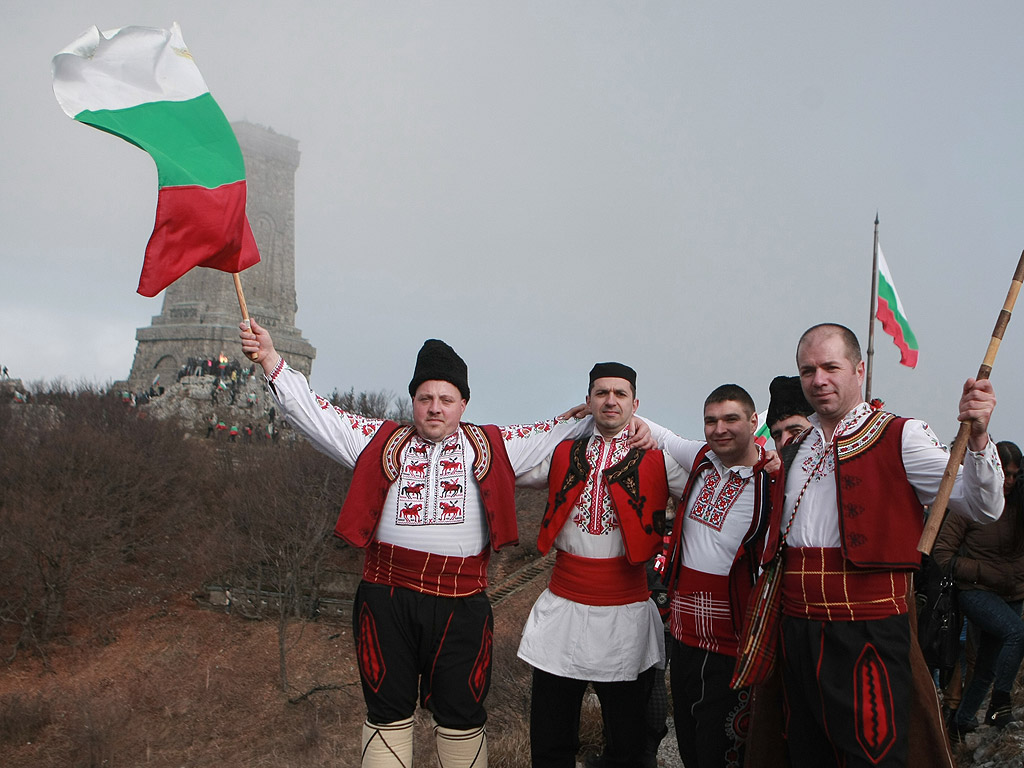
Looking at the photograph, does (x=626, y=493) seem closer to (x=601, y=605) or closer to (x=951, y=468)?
(x=601, y=605)

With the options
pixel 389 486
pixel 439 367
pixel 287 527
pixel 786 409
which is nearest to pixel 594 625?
pixel 389 486

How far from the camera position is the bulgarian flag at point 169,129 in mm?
4336

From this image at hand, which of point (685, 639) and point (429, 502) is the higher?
point (429, 502)

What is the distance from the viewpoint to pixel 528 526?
26.6 m

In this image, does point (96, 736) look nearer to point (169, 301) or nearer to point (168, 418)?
point (168, 418)

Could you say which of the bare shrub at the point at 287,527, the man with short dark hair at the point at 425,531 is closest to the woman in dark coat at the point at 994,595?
the man with short dark hair at the point at 425,531

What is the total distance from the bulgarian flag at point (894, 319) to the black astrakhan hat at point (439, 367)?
6714mm

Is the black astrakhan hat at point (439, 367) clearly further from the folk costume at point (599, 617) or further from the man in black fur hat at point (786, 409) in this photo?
the man in black fur hat at point (786, 409)

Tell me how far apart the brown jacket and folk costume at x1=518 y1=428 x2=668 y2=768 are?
219cm

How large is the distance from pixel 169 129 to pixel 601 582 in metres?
3.17

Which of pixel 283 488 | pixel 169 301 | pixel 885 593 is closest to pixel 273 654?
pixel 283 488

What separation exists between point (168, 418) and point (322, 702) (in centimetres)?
1553

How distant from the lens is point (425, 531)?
13.5 ft

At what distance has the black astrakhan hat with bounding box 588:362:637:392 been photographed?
14.4 feet
